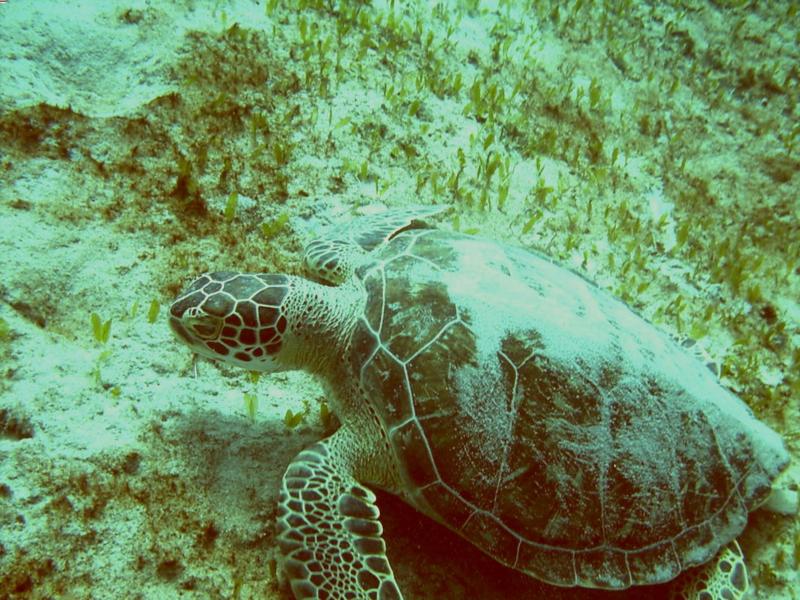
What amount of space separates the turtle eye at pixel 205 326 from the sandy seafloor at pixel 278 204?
1.20ft

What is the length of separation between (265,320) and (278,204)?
1291mm

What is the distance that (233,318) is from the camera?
243cm

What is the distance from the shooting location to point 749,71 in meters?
6.36

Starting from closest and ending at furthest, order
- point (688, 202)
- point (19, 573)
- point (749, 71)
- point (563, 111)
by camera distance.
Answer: point (19, 573) → point (688, 202) → point (563, 111) → point (749, 71)

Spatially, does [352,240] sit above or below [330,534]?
above

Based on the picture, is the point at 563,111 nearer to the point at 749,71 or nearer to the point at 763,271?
the point at 763,271

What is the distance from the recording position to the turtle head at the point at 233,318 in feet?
7.91

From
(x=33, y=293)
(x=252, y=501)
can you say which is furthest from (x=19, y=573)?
(x=33, y=293)

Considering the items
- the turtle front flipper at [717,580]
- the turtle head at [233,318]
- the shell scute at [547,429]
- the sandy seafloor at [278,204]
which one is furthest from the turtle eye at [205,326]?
the turtle front flipper at [717,580]

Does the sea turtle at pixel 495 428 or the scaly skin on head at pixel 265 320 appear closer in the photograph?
the sea turtle at pixel 495 428

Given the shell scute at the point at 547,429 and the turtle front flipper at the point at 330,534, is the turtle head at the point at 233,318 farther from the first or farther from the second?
the turtle front flipper at the point at 330,534

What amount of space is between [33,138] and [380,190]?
2276 mm

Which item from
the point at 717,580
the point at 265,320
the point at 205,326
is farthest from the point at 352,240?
the point at 717,580

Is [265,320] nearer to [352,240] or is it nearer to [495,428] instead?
[352,240]
